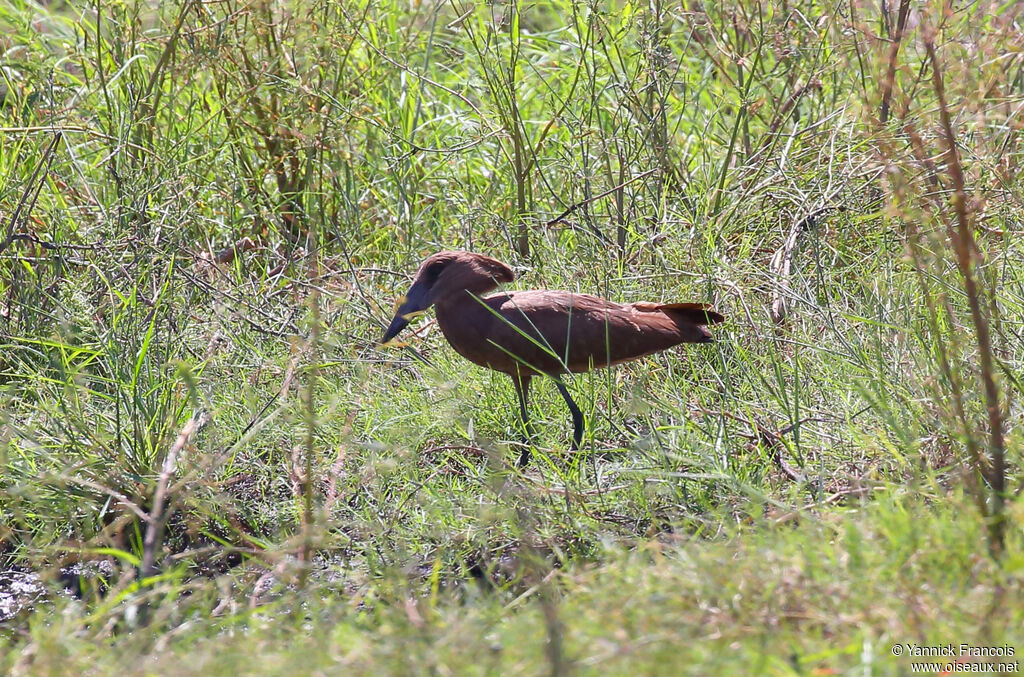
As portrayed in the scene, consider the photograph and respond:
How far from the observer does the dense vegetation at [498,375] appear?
2.33 meters

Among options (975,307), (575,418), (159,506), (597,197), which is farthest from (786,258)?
(159,506)

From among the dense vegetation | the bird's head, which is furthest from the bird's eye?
the dense vegetation

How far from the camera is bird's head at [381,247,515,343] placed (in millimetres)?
3961

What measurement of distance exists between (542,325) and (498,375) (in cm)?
36

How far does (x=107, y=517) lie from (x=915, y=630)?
251 cm

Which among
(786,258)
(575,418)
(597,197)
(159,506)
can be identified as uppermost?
(597,197)

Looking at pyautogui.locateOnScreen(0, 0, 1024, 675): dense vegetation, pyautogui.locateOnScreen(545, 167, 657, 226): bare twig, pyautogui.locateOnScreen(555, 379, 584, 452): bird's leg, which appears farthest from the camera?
pyautogui.locateOnScreen(545, 167, 657, 226): bare twig

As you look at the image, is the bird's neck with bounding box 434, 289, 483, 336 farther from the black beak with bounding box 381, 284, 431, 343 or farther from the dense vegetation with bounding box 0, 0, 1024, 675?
the dense vegetation with bounding box 0, 0, 1024, 675

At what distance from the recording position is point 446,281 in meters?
3.97

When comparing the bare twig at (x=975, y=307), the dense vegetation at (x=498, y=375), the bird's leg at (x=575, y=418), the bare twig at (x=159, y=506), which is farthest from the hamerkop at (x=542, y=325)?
the bare twig at (x=975, y=307)

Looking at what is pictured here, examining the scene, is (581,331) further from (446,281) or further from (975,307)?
(975,307)

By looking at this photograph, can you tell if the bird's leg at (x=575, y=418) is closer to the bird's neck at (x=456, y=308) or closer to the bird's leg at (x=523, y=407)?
the bird's leg at (x=523, y=407)

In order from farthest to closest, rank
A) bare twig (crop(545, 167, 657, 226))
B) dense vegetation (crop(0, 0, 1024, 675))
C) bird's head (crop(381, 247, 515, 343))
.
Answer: bare twig (crop(545, 167, 657, 226))
bird's head (crop(381, 247, 515, 343))
dense vegetation (crop(0, 0, 1024, 675))

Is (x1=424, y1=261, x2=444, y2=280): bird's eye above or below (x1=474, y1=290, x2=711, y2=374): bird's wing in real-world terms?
above
